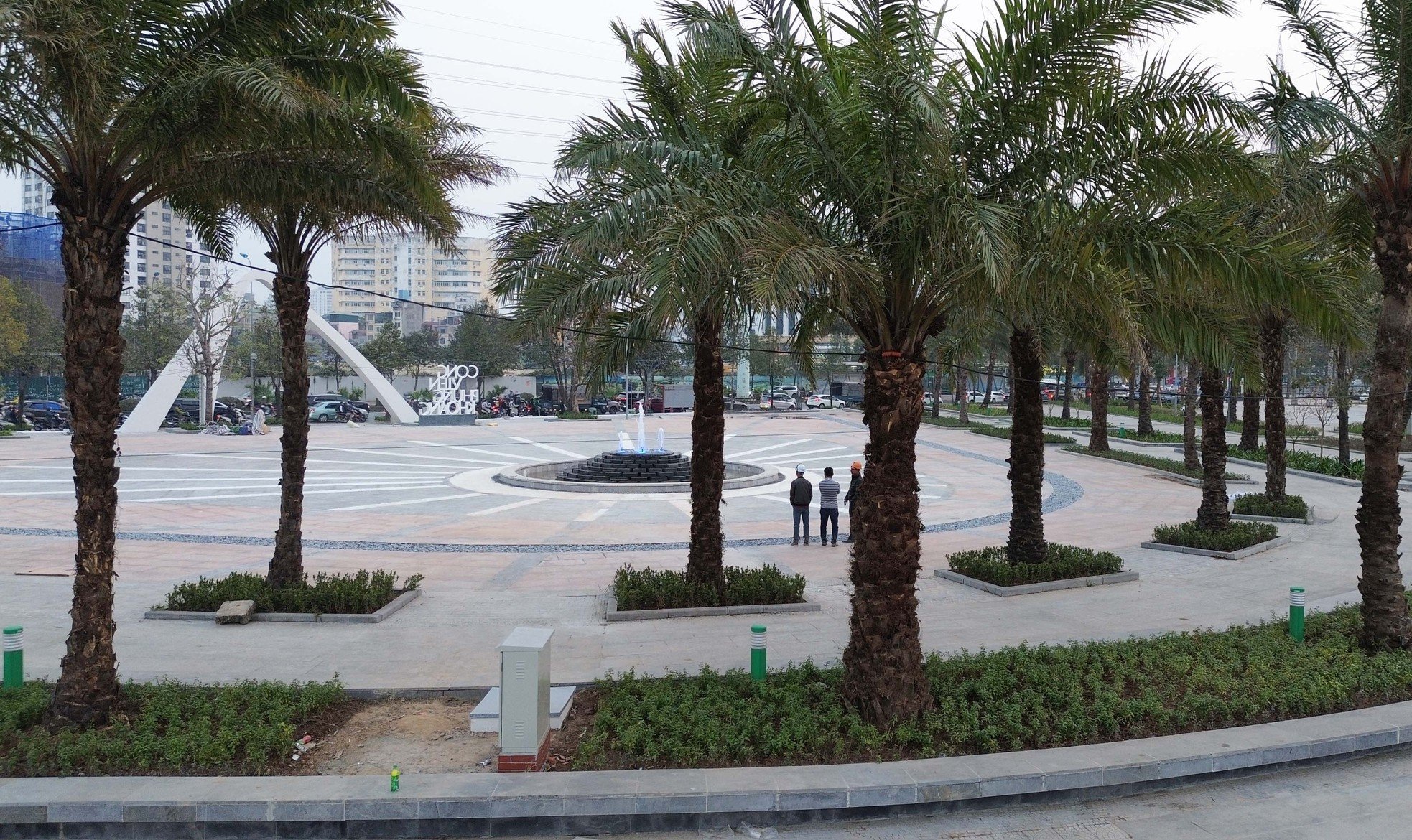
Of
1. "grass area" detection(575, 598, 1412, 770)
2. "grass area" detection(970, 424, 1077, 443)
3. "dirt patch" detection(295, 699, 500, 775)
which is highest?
"grass area" detection(970, 424, 1077, 443)

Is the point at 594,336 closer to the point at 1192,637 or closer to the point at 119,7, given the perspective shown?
the point at 119,7

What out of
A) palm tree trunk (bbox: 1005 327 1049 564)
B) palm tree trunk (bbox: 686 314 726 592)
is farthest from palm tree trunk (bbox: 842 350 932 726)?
palm tree trunk (bbox: 1005 327 1049 564)

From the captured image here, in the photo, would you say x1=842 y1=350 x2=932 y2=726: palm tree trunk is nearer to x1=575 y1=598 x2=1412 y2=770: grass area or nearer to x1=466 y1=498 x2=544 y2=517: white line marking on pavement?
x1=575 y1=598 x2=1412 y2=770: grass area

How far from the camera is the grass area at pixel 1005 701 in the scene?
23.5 feet

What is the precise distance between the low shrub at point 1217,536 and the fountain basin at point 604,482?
9.55 m

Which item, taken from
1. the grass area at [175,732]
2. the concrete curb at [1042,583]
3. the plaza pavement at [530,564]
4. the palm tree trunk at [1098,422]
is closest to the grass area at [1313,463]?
the plaza pavement at [530,564]

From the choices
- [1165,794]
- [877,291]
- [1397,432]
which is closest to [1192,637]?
[1397,432]

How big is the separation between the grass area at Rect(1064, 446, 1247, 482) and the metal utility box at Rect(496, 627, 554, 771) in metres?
23.0

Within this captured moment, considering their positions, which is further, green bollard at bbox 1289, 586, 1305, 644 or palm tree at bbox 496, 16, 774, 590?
green bollard at bbox 1289, 586, 1305, 644

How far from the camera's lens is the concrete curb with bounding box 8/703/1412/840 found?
20.6 feet

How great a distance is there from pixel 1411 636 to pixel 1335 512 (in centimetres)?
1291

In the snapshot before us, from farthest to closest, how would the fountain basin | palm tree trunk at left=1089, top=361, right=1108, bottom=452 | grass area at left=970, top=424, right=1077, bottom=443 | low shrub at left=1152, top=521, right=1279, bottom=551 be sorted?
1. grass area at left=970, top=424, right=1077, bottom=443
2. palm tree trunk at left=1089, top=361, right=1108, bottom=452
3. the fountain basin
4. low shrub at left=1152, top=521, right=1279, bottom=551

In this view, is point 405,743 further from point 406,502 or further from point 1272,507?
point 1272,507

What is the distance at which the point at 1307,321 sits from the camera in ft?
26.9
